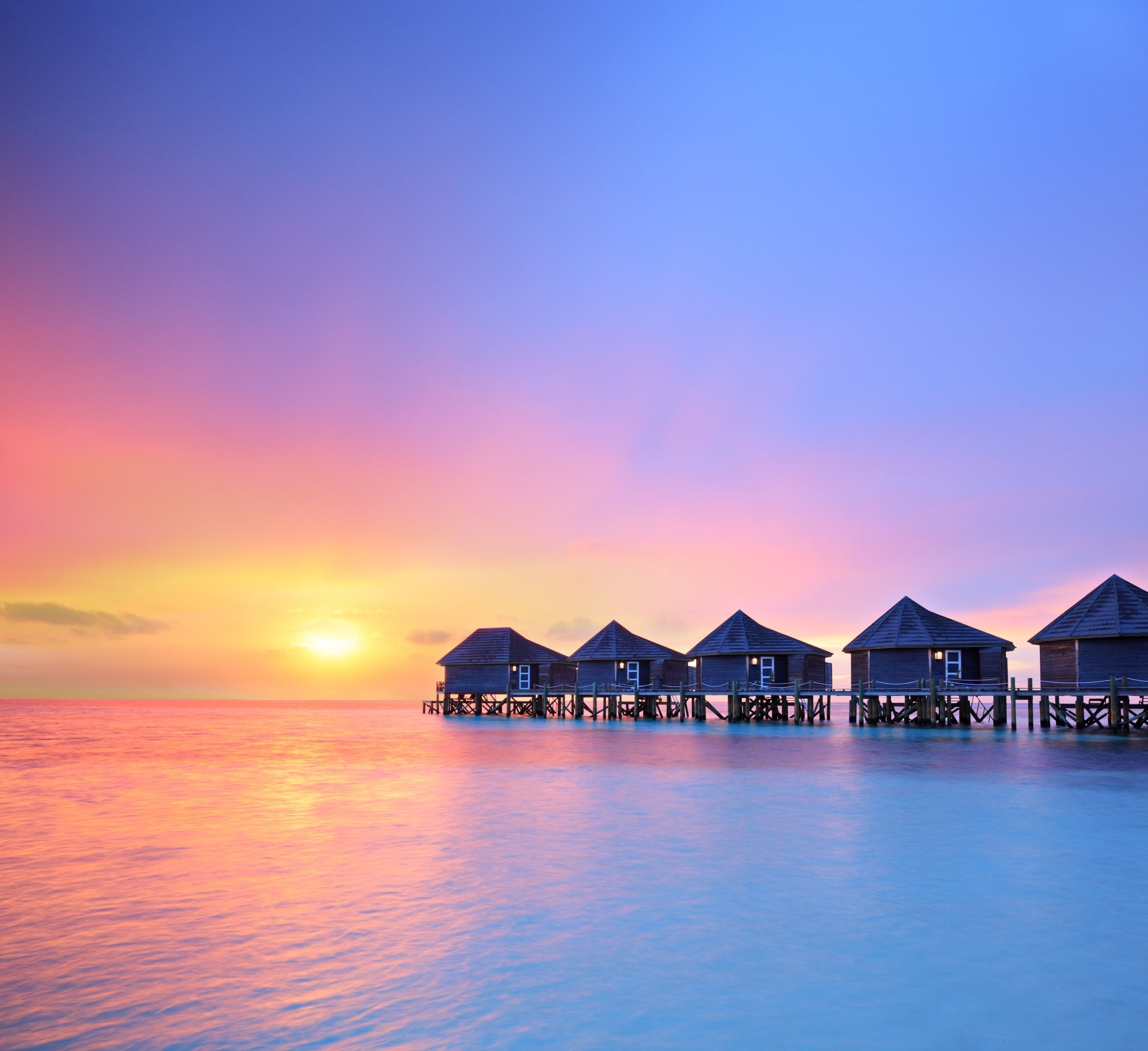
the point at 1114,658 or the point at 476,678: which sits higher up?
the point at 1114,658

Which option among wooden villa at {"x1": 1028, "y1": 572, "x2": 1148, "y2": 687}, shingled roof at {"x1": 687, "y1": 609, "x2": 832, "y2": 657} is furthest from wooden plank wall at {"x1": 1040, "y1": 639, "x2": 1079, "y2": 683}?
shingled roof at {"x1": 687, "y1": 609, "x2": 832, "y2": 657}

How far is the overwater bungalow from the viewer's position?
56.4 meters

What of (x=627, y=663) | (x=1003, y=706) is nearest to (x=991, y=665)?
(x=1003, y=706)

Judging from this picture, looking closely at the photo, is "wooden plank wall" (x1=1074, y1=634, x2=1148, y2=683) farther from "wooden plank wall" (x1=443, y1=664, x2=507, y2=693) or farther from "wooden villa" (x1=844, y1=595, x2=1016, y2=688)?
"wooden plank wall" (x1=443, y1=664, x2=507, y2=693)

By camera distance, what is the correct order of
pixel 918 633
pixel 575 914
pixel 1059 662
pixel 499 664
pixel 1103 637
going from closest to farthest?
1. pixel 575 914
2. pixel 1103 637
3. pixel 1059 662
4. pixel 918 633
5. pixel 499 664

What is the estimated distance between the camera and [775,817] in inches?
585

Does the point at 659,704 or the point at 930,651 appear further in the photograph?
the point at 659,704

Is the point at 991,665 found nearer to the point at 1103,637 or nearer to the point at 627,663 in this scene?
the point at 1103,637

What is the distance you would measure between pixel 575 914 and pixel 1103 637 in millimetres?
32668

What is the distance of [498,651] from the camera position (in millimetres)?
56812

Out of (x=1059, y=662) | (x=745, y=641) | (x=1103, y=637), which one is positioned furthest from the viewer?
(x=745, y=641)

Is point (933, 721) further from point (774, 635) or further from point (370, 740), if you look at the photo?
point (370, 740)

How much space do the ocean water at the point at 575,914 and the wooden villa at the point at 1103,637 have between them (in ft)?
52.2

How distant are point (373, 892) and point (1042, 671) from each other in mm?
36082
